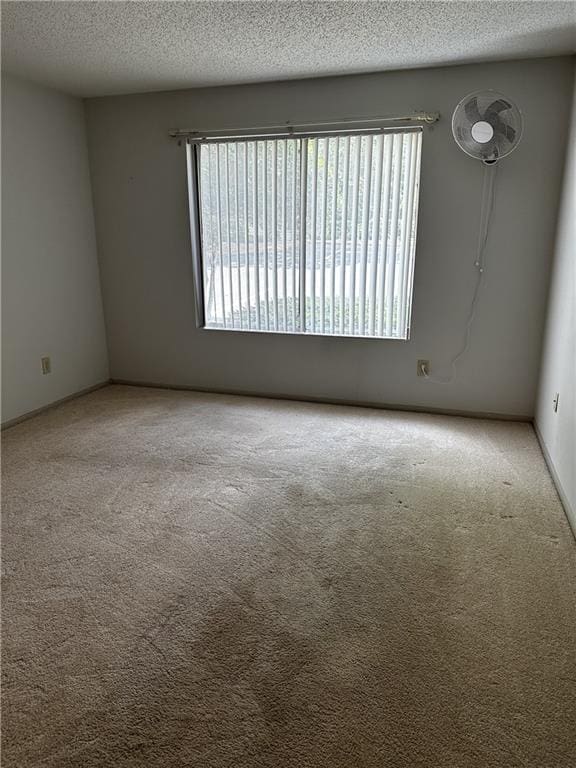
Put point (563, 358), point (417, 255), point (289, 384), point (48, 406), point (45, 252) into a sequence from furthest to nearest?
point (289, 384) → point (48, 406) → point (45, 252) → point (417, 255) → point (563, 358)

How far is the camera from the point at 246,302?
423 centimetres

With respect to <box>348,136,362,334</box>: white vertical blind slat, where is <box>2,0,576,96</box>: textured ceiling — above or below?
above

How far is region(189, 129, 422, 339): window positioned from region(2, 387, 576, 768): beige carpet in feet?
3.91

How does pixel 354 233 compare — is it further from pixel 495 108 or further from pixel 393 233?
pixel 495 108

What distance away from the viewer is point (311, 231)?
3912mm

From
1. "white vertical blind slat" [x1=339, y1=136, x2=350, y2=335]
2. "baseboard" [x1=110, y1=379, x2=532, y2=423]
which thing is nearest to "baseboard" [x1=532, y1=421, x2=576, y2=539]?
"baseboard" [x1=110, y1=379, x2=532, y2=423]

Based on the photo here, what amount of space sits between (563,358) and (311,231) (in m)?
1.95

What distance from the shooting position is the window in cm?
370

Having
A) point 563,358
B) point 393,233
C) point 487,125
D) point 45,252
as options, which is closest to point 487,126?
point 487,125

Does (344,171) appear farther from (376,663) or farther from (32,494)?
(376,663)

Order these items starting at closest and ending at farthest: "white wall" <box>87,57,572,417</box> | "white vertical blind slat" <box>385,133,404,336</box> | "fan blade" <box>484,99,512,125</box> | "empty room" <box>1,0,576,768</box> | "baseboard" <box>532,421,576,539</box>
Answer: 1. "empty room" <box>1,0,576,768</box>
2. "baseboard" <box>532,421,576,539</box>
3. "fan blade" <box>484,99,512,125</box>
4. "white wall" <box>87,57,572,417</box>
5. "white vertical blind slat" <box>385,133,404,336</box>

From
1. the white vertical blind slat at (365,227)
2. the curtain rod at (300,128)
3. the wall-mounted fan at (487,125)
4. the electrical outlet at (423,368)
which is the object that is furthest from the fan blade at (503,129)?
the electrical outlet at (423,368)

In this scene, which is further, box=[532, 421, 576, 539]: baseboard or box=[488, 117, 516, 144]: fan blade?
box=[488, 117, 516, 144]: fan blade

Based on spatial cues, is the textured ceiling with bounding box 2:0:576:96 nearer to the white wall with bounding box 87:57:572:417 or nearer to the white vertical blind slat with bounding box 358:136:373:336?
the white wall with bounding box 87:57:572:417
